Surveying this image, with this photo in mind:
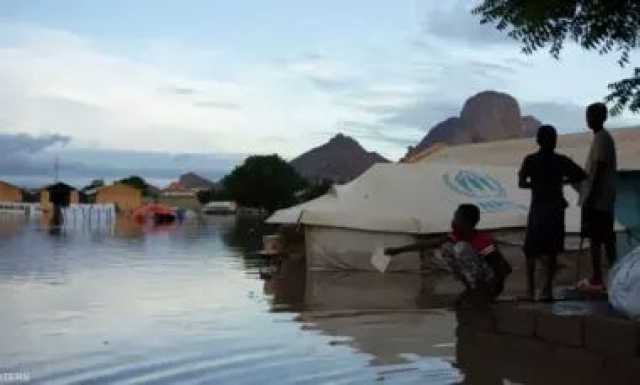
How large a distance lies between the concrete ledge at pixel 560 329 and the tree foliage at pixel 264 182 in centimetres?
9988

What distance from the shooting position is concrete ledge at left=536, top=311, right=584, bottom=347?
5.75m

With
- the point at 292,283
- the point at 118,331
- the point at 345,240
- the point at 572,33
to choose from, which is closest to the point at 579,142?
the point at 345,240

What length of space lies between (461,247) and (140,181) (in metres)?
129

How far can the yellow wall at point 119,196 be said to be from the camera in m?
92.1

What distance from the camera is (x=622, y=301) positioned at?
18.5 feet

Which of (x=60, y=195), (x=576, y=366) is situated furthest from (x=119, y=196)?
(x=576, y=366)

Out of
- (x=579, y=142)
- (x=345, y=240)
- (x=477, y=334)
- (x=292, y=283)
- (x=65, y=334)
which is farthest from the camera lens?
(x=579, y=142)

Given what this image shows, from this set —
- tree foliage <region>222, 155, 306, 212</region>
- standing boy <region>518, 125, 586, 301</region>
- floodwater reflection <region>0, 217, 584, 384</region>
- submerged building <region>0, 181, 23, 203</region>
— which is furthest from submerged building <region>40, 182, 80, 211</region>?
standing boy <region>518, 125, 586, 301</region>

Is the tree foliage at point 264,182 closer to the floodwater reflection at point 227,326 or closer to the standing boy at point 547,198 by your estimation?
the floodwater reflection at point 227,326

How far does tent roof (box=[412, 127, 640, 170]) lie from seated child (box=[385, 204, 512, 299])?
11888 mm

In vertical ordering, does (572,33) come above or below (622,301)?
above

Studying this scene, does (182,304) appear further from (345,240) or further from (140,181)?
(140,181)

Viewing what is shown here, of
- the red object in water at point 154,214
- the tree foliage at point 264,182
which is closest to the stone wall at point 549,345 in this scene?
the red object in water at point 154,214

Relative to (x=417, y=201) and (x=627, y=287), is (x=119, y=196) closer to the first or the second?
(x=417, y=201)
